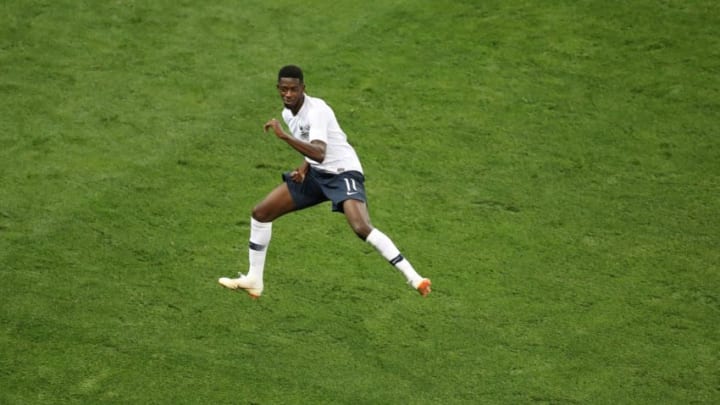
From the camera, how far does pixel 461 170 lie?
1405 centimetres

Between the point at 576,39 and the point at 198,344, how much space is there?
7018mm

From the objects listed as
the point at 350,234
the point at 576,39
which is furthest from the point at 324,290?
the point at 576,39

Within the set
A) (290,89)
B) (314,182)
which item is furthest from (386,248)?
(290,89)

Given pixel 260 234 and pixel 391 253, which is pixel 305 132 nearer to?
pixel 260 234

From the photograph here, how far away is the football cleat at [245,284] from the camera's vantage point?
11547mm

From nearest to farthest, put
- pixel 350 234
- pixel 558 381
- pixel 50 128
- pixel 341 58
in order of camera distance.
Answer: pixel 558 381, pixel 350 234, pixel 50 128, pixel 341 58

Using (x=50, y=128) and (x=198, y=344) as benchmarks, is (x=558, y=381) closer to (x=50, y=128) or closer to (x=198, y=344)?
(x=198, y=344)

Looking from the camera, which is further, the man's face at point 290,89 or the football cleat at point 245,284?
the football cleat at point 245,284

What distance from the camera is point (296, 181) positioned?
A: 11078 millimetres

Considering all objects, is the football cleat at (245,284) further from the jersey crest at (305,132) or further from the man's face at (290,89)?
the man's face at (290,89)

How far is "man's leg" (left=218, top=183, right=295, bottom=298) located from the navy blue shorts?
0.09m

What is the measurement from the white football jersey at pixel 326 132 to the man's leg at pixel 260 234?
521mm

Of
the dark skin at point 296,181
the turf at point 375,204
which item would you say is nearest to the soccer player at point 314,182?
the dark skin at point 296,181

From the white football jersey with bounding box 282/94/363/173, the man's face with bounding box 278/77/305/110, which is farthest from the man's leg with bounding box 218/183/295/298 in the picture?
the man's face with bounding box 278/77/305/110
